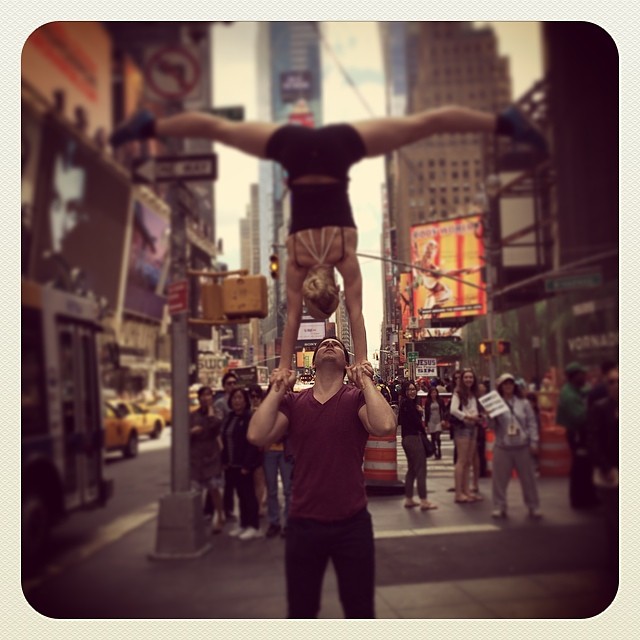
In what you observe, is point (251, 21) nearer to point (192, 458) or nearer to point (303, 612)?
point (192, 458)

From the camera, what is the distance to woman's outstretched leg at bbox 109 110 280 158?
287cm

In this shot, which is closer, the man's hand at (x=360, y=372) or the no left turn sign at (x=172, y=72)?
the man's hand at (x=360, y=372)

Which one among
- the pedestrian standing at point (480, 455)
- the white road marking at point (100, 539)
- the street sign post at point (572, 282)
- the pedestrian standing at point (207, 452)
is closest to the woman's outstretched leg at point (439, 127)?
the street sign post at point (572, 282)

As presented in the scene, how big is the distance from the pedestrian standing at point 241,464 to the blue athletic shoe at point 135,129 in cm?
118

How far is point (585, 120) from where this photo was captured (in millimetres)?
2990

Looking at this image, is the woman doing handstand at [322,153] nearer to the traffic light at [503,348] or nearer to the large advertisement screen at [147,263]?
the large advertisement screen at [147,263]

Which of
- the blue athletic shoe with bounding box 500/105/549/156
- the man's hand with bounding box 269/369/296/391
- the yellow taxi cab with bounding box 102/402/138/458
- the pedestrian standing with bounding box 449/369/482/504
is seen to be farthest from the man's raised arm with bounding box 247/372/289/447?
the blue athletic shoe with bounding box 500/105/549/156

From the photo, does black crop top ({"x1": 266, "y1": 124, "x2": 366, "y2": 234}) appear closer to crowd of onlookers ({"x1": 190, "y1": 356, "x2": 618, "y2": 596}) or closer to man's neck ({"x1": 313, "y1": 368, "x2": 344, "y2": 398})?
man's neck ({"x1": 313, "y1": 368, "x2": 344, "y2": 398})

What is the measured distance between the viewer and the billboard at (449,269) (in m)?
2.90

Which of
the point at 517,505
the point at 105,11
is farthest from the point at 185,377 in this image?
the point at 105,11

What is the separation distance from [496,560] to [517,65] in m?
2.10

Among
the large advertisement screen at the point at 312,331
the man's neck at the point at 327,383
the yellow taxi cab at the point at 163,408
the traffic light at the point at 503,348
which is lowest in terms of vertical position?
the yellow taxi cab at the point at 163,408

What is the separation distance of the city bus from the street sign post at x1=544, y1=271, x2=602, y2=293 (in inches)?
76.9

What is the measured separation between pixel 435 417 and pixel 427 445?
0.12 metres
